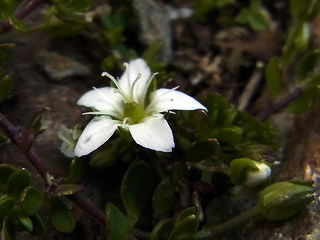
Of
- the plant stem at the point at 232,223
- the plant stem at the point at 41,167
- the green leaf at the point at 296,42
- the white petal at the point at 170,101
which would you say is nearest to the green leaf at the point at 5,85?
the plant stem at the point at 41,167

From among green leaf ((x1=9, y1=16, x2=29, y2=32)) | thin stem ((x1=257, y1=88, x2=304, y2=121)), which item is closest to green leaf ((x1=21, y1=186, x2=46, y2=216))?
green leaf ((x1=9, y1=16, x2=29, y2=32))

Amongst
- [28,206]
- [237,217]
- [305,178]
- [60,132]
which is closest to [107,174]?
[60,132]

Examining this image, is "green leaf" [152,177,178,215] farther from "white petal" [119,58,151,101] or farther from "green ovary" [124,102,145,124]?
"white petal" [119,58,151,101]

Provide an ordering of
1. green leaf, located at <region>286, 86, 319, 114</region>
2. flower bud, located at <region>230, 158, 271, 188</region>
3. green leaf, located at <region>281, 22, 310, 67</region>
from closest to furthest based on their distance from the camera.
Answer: flower bud, located at <region>230, 158, 271, 188</region>
green leaf, located at <region>286, 86, 319, 114</region>
green leaf, located at <region>281, 22, 310, 67</region>

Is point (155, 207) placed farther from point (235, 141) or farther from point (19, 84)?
point (19, 84)

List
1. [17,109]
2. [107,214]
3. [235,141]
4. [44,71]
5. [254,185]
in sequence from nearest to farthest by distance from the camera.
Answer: [107,214]
[254,185]
[235,141]
[17,109]
[44,71]

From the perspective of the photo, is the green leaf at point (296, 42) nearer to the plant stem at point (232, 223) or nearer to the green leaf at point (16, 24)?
the plant stem at point (232, 223)
